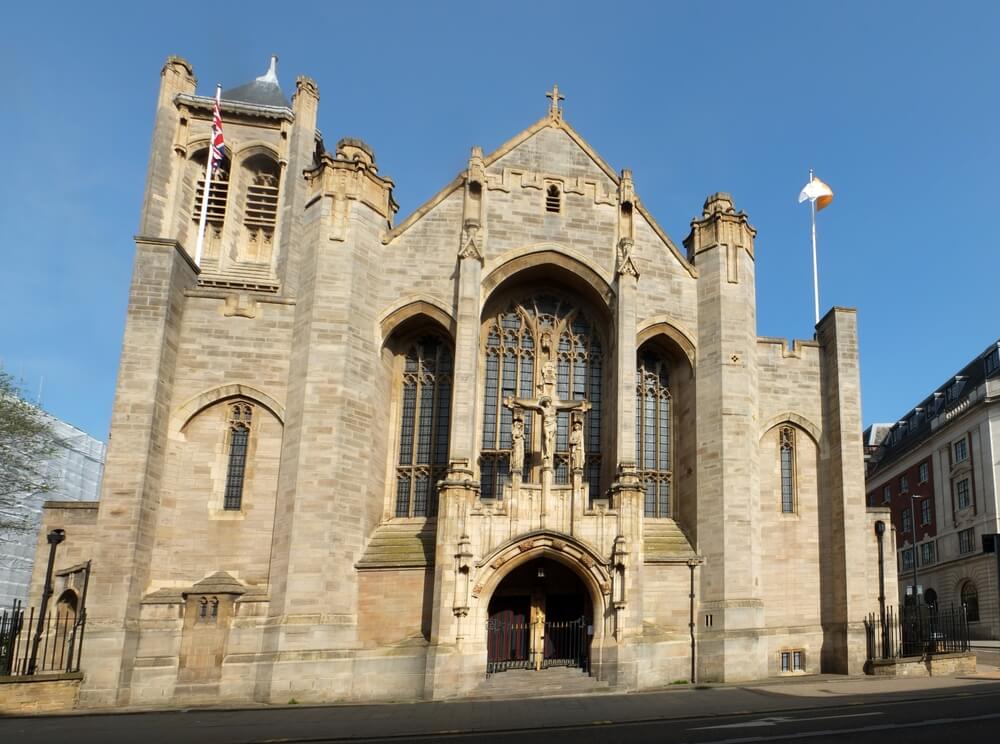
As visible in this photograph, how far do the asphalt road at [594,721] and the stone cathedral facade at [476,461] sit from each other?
244cm

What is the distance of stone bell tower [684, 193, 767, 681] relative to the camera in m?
22.2

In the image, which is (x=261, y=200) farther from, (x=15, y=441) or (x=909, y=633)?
Result: (x=909, y=633)

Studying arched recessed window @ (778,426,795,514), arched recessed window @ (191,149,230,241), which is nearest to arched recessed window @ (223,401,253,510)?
arched recessed window @ (778,426,795,514)

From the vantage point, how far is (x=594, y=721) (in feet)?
49.4

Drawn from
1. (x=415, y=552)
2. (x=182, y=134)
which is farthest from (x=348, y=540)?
(x=182, y=134)

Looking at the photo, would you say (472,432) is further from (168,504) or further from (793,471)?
(793,471)

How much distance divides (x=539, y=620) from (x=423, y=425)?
20.6 feet

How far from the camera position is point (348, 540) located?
2164 cm

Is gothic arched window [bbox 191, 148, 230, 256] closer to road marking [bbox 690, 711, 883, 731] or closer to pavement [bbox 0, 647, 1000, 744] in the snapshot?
pavement [bbox 0, 647, 1000, 744]

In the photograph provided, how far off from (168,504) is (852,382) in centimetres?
1971

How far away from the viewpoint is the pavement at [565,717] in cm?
1379

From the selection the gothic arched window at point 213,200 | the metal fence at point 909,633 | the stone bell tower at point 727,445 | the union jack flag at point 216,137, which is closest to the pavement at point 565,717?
the stone bell tower at point 727,445

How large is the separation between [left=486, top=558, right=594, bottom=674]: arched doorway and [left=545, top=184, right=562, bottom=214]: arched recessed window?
10241 millimetres

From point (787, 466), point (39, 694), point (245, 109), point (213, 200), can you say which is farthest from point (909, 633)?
point (245, 109)
